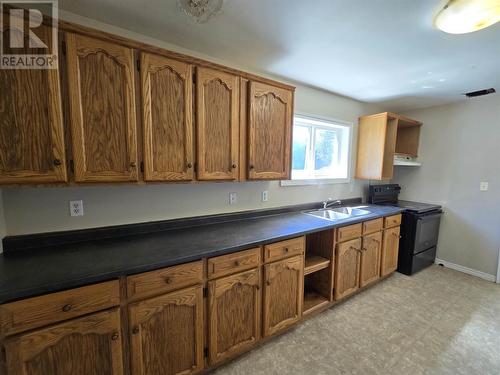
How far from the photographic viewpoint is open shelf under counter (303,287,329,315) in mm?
1966

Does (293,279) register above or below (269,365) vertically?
above

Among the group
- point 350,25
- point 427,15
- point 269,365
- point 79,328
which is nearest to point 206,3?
point 350,25

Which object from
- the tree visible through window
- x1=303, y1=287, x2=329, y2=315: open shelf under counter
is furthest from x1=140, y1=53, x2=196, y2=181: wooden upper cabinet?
x1=303, y1=287, x2=329, y2=315: open shelf under counter

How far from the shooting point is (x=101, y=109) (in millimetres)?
1225

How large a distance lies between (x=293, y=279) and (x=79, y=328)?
1.40 m

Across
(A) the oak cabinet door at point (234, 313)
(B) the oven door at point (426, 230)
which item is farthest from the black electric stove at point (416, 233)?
(A) the oak cabinet door at point (234, 313)

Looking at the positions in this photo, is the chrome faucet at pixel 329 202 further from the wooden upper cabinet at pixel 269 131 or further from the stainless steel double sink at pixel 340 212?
the wooden upper cabinet at pixel 269 131

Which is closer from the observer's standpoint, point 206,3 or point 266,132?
point 206,3

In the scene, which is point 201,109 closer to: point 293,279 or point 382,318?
point 293,279

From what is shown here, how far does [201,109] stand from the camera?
1517mm

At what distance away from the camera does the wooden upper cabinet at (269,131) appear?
176 cm

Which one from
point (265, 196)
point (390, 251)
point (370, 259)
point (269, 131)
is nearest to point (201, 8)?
point (269, 131)

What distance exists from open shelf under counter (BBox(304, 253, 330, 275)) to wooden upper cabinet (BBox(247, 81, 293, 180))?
0.84m

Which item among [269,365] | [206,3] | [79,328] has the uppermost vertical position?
[206,3]
